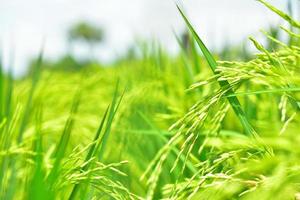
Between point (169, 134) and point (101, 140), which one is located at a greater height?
point (101, 140)

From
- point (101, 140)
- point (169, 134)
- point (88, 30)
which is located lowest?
point (88, 30)

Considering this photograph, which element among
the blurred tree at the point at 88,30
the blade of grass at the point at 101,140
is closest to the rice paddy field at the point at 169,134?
the blade of grass at the point at 101,140

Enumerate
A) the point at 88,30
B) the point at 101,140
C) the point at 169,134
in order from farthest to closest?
the point at 88,30 → the point at 169,134 → the point at 101,140

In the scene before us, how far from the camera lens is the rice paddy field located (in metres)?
0.97

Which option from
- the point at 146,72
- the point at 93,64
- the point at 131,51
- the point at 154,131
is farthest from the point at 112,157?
the point at 131,51

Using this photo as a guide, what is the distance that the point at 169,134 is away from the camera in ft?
5.65

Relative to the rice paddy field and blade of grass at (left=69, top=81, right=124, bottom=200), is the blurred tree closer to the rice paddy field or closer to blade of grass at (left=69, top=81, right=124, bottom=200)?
the rice paddy field

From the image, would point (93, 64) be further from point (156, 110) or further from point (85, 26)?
point (85, 26)

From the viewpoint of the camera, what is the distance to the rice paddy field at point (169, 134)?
967mm

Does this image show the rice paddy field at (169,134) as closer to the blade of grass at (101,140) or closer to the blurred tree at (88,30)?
the blade of grass at (101,140)

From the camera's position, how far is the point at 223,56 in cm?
268

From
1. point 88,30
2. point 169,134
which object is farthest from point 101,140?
point 88,30

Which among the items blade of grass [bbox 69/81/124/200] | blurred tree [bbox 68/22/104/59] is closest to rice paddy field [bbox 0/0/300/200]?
blade of grass [bbox 69/81/124/200]

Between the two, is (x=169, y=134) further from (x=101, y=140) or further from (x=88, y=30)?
(x=88, y=30)
